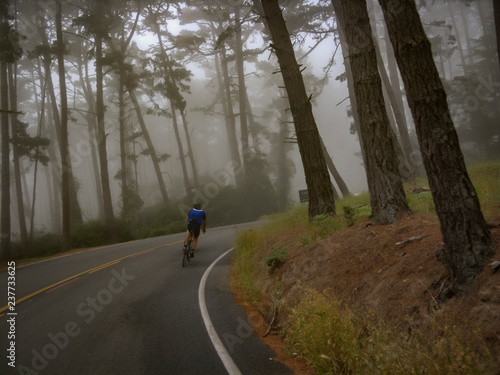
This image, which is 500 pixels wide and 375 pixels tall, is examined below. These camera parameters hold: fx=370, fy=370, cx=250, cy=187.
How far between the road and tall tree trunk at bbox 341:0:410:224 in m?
3.68

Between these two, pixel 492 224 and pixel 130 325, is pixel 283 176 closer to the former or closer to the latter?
pixel 130 325

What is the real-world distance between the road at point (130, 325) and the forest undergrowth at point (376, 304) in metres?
0.56

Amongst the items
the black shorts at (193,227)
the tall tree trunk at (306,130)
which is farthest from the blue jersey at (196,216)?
the tall tree trunk at (306,130)

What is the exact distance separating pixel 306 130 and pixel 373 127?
322 centimetres

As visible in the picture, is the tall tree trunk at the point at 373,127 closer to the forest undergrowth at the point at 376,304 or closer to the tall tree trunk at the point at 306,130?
the forest undergrowth at the point at 376,304

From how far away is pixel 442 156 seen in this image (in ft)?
15.1

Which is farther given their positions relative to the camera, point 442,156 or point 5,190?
point 5,190

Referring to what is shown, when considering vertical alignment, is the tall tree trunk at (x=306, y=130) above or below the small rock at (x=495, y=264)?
above

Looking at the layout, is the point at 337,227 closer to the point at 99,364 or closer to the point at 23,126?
the point at 99,364

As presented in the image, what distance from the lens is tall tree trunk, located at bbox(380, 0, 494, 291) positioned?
4.35 metres

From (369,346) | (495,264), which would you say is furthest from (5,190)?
(495,264)

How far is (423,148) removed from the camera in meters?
4.75

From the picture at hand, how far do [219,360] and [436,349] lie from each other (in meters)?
2.69

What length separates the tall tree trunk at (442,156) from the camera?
4.35m
